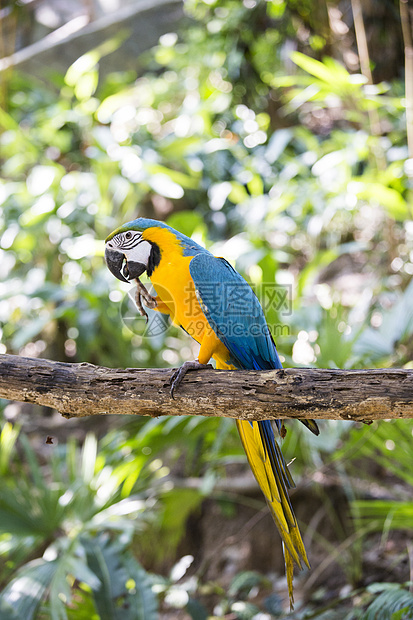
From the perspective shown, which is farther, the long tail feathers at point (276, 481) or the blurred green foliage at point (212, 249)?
the blurred green foliage at point (212, 249)

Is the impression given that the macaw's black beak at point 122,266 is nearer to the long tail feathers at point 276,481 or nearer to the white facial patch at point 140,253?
the white facial patch at point 140,253

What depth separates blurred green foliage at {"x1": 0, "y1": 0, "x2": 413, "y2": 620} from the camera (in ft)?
5.31

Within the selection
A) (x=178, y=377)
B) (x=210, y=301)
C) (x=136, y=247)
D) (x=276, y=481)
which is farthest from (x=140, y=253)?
(x=276, y=481)

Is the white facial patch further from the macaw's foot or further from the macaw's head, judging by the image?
the macaw's foot

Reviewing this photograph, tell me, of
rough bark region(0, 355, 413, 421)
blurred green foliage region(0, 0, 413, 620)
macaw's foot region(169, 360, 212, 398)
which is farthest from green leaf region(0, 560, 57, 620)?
macaw's foot region(169, 360, 212, 398)

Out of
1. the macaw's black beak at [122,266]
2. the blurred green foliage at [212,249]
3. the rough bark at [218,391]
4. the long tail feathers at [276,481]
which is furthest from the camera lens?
the blurred green foliage at [212,249]

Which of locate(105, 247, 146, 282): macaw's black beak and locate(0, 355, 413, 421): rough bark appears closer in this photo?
locate(0, 355, 413, 421): rough bark

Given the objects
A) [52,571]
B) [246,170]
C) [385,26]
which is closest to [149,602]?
[52,571]

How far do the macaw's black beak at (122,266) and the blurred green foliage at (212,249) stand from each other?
612 millimetres

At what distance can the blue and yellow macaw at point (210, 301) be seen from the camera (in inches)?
42.9

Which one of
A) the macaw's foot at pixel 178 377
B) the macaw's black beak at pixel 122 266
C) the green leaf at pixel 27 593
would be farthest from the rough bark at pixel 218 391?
the green leaf at pixel 27 593

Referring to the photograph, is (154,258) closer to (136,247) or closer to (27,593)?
(136,247)

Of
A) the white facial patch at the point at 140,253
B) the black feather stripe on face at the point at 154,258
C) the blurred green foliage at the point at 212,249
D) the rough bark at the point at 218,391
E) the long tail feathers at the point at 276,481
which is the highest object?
the white facial patch at the point at 140,253

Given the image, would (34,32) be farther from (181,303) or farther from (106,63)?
(181,303)
